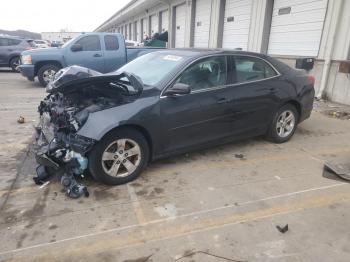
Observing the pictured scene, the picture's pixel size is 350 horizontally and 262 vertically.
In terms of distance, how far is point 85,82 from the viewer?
3.65 metres

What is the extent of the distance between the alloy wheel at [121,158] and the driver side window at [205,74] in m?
1.06

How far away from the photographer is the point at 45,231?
287 cm

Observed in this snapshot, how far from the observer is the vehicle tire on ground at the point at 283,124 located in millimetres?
5146

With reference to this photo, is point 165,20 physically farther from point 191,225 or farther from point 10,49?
point 191,225

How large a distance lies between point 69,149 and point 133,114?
2.73ft

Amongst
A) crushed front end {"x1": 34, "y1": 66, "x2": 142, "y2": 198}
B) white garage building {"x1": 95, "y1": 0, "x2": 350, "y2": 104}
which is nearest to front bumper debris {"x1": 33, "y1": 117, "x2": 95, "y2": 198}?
crushed front end {"x1": 34, "y1": 66, "x2": 142, "y2": 198}

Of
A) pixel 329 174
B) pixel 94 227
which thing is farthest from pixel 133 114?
pixel 329 174

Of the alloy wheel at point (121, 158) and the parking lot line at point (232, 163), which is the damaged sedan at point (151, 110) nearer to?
the alloy wheel at point (121, 158)

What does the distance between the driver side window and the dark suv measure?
14.4 meters

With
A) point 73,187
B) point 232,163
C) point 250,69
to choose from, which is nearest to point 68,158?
point 73,187

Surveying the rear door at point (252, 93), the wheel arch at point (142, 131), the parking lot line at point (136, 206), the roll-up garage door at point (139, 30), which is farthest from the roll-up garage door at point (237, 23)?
the roll-up garage door at point (139, 30)

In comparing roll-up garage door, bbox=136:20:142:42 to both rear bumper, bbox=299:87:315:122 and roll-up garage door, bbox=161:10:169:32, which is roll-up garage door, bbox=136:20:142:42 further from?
rear bumper, bbox=299:87:315:122

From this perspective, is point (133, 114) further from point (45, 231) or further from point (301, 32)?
point (301, 32)

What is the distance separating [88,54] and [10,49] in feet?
24.0
